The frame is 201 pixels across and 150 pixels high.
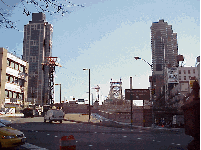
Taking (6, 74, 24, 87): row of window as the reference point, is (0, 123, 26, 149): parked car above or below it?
below

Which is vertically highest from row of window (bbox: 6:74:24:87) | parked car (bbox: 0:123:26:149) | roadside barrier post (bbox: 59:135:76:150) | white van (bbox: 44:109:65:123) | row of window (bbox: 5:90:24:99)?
row of window (bbox: 6:74:24:87)

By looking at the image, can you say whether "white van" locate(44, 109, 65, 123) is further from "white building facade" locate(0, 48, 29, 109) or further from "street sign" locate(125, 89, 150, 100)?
"white building facade" locate(0, 48, 29, 109)

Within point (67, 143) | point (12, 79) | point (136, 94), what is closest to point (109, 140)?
point (67, 143)

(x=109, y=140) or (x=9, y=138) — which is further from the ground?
(x=9, y=138)

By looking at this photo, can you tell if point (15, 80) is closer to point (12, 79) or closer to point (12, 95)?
point (12, 79)

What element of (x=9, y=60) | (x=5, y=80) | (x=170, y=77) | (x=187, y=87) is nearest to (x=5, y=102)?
(x=5, y=80)

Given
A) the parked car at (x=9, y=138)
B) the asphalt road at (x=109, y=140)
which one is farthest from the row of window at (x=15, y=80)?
the parked car at (x=9, y=138)

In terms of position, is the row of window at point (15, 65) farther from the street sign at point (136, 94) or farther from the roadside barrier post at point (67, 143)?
the roadside barrier post at point (67, 143)

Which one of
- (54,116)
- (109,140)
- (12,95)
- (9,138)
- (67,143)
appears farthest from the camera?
(12,95)

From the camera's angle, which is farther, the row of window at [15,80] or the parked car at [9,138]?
the row of window at [15,80]

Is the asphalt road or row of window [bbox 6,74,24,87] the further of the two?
row of window [bbox 6,74,24,87]

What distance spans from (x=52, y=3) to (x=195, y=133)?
6.11m

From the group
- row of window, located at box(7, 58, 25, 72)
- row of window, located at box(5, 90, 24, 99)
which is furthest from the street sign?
row of window, located at box(7, 58, 25, 72)

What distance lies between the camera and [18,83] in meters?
88.7
